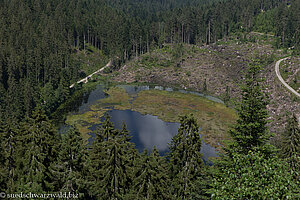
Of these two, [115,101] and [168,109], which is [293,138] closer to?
[168,109]

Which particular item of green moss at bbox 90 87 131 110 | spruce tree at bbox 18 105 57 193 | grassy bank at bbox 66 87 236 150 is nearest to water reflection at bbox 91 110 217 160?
grassy bank at bbox 66 87 236 150

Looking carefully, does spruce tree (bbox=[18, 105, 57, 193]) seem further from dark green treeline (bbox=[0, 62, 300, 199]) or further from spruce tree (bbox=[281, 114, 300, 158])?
spruce tree (bbox=[281, 114, 300, 158])

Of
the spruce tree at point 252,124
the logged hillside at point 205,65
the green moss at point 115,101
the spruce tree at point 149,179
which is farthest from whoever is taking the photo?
the logged hillside at point 205,65

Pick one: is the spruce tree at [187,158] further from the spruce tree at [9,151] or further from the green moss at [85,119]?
the green moss at [85,119]

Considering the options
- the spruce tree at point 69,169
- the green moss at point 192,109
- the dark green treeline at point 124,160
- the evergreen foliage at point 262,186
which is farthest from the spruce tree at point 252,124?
the green moss at point 192,109

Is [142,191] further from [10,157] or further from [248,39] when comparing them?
[248,39]

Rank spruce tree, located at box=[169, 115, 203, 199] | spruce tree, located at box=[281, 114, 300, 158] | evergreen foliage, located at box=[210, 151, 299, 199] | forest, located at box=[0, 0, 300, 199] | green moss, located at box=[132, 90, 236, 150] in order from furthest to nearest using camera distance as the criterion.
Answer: green moss, located at box=[132, 90, 236, 150] < spruce tree, located at box=[281, 114, 300, 158] < spruce tree, located at box=[169, 115, 203, 199] < forest, located at box=[0, 0, 300, 199] < evergreen foliage, located at box=[210, 151, 299, 199]

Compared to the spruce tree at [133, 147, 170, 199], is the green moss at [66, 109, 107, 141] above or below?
below

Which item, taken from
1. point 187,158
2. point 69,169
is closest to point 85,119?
point 187,158

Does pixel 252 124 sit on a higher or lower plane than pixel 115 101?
higher
